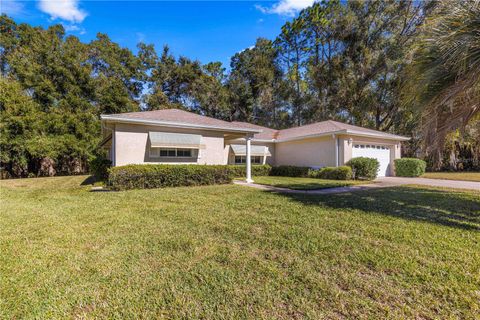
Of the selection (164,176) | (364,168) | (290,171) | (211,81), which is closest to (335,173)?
(364,168)

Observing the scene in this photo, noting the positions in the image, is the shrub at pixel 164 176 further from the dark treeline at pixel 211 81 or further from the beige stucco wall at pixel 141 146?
the dark treeline at pixel 211 81

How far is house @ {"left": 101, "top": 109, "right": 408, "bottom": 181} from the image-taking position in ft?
44.5

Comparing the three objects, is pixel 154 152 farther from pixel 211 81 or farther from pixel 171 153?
pixel 211 81

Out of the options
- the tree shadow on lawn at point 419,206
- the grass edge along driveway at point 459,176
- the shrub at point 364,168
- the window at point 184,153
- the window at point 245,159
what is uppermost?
the window at point 184,153

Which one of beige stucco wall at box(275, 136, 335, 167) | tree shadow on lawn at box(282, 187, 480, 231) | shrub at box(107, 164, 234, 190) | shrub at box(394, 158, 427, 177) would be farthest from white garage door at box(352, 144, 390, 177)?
shrub at box(107, 164, 234, 190)

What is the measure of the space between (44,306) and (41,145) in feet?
75.9

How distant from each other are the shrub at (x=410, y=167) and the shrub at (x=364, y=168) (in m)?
4.36

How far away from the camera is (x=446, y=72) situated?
20.5ft

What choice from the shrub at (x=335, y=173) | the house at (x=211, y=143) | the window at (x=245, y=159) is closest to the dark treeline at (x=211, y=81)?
the house at (x=211, y=143)

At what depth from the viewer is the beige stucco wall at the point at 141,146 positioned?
13.3 metres

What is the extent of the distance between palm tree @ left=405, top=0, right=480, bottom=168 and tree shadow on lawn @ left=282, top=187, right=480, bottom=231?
5.38 feet

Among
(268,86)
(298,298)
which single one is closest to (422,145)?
(298,298)

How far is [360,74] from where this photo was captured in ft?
99.6

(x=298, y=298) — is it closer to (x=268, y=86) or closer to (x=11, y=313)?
(x=11, y=313)
